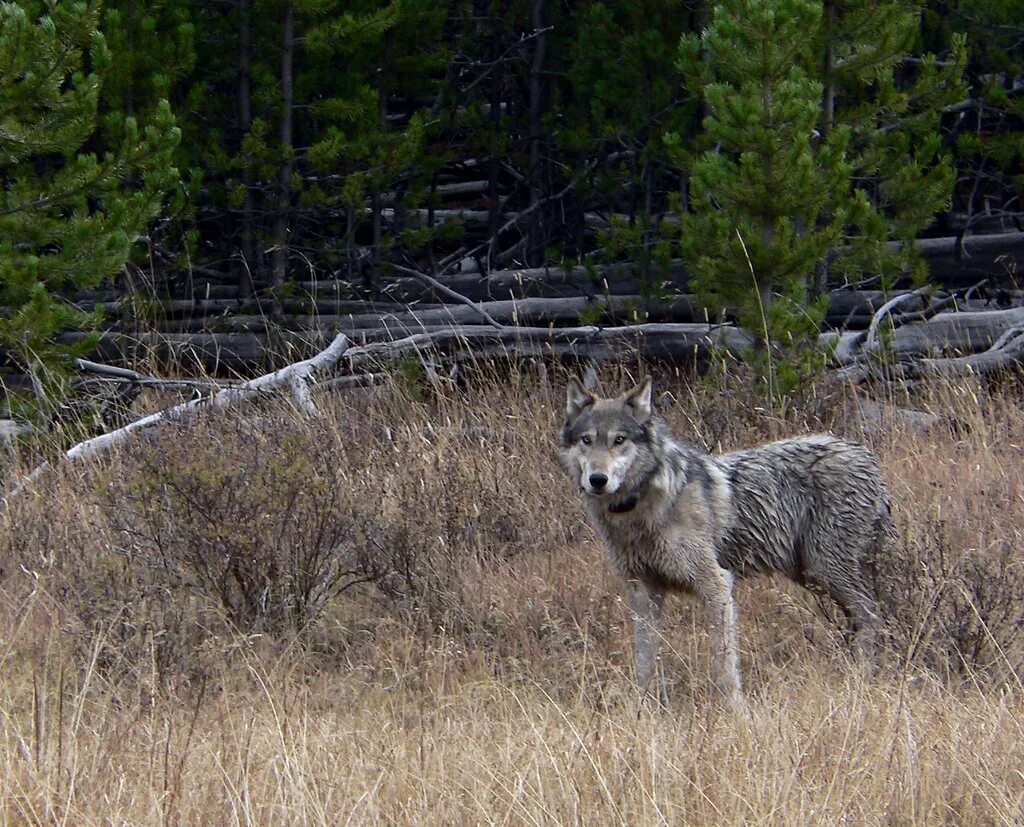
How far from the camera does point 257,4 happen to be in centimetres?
1133

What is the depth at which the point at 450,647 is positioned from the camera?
224 inches

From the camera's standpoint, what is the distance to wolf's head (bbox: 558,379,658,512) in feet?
17.9

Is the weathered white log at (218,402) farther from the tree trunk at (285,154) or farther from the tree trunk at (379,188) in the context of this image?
the tree trunk at (379,188)

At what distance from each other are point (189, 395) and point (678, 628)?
508cm

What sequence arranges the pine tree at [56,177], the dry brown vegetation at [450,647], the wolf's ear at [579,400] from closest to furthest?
the dry brown vegetation at [450,647], the wolf's ear at [579,400], the pine tree at [56,177]

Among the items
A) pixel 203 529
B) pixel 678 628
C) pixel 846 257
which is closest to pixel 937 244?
pixel 846 257

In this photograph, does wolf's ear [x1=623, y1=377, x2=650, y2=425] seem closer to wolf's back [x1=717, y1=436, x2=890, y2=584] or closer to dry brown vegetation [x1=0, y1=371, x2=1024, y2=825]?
wolf's back [x1=717, y1=436, x2=890, y2=584]

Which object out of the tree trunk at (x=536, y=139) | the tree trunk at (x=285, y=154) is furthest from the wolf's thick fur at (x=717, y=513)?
the tree trunk at (x=536, y=139)

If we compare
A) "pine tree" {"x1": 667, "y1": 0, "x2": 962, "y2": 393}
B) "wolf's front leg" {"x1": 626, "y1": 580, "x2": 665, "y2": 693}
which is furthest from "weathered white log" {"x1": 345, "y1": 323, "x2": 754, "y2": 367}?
"wolf's front leg" {"x1": 626, "y1": 580, "x2": 665, "y2": 693}

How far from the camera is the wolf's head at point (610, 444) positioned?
17.9 feet

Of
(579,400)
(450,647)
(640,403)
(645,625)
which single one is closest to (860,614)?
(645,625)

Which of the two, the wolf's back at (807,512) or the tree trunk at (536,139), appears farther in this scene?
the tree trunk at (536,139)

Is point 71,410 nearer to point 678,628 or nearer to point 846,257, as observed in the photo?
point 678,628

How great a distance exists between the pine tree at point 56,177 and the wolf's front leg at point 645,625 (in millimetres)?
4837
